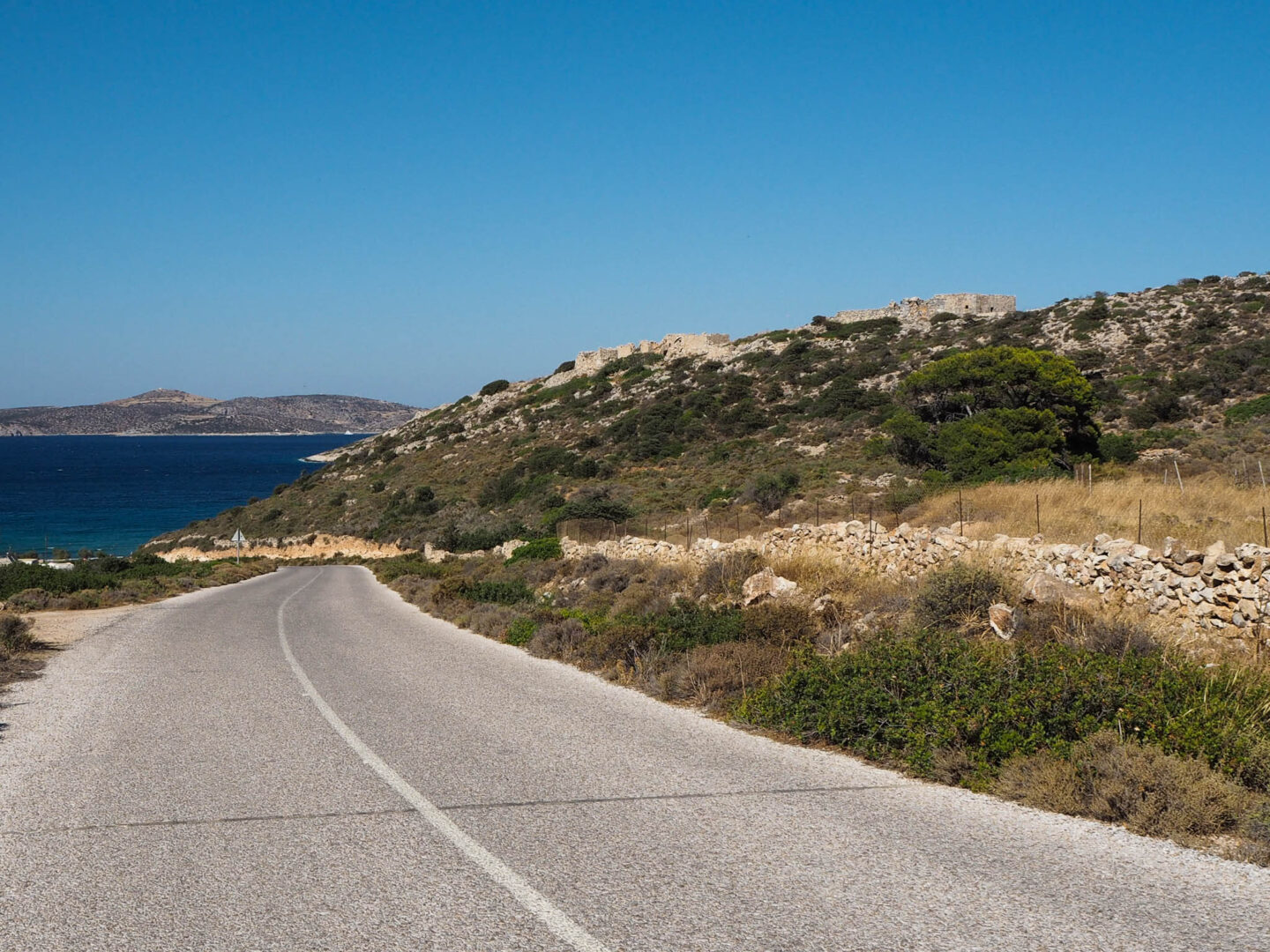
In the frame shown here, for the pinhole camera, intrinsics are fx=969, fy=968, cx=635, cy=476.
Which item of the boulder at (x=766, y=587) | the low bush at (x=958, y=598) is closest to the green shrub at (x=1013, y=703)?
the low bush at (x=958, y=598)

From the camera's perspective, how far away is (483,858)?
526 cm

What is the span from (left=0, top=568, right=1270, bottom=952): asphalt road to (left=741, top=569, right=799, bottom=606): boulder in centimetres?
407

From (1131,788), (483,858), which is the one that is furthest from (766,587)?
(483,858)

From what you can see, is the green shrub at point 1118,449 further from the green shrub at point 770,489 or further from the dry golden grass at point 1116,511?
the dry golden grass at point 1116,511

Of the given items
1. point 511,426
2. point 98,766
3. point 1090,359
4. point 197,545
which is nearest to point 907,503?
point 98,766

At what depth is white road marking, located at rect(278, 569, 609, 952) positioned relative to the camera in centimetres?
429

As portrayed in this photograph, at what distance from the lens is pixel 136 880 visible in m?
4.91

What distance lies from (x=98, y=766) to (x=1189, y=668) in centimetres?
836

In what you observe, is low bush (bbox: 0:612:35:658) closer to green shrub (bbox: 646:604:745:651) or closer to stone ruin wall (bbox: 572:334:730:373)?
green shrub (bbox: 646:604:745:651)

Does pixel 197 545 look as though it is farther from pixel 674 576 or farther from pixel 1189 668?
pixel 1189 668

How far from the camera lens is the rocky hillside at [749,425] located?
125 feet

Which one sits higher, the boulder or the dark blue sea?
the boulder

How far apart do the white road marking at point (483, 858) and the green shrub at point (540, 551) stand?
55.4 ft

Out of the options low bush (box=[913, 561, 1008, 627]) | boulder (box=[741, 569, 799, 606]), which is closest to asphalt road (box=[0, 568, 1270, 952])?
low bush (box=[913, 561, 1008, 627])
